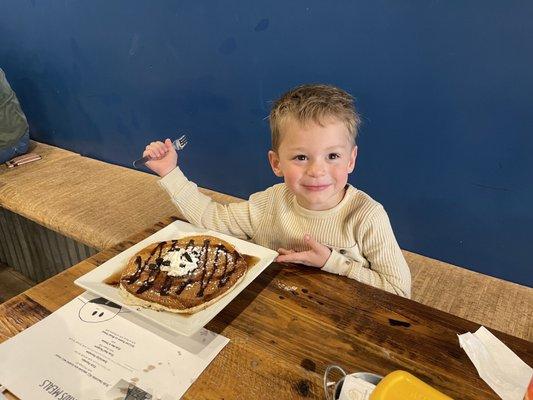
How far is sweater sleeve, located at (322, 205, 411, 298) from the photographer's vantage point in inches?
35.8

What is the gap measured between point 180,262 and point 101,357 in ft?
0.81

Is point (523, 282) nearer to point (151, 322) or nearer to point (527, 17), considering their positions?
point (527, 17)

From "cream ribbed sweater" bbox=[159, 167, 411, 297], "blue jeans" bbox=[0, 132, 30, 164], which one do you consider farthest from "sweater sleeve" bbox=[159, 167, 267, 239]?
"blue jeans" bbox=[0, 132, 30, 164]

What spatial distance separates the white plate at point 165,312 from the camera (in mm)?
682

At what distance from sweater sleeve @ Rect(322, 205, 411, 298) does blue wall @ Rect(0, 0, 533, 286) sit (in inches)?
20.5

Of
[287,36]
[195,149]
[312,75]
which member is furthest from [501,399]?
[195,149]

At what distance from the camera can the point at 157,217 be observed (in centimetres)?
164

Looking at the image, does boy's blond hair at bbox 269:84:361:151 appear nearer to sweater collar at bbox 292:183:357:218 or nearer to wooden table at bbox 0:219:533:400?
sweater collar at bbox 292:183:357:218

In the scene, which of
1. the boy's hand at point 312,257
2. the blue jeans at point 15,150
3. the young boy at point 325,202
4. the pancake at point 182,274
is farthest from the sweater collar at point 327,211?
the blue jeans at point 15,150

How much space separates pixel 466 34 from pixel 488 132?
0.30 meters

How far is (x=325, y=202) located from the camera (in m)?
1.01

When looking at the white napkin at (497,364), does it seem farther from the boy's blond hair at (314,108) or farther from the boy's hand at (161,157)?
the boy's hand at (161,157)

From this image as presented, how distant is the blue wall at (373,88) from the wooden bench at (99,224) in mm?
127

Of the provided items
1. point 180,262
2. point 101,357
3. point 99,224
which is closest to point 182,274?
point 180,262
